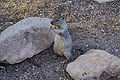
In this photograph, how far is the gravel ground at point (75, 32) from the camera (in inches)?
191

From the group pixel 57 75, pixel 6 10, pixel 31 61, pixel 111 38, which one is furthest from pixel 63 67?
pixel 6 10

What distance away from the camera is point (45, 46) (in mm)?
5324

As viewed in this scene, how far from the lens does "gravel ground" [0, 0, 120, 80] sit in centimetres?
485

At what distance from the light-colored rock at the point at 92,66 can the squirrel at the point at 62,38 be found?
32 cm

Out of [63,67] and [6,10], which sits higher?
[6,10]

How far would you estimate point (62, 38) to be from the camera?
4.91m

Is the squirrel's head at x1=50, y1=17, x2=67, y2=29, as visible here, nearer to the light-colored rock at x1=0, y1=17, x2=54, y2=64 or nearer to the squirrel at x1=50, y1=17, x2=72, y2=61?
the squirrel at x1=50, y1=17, x2=72, y2=61

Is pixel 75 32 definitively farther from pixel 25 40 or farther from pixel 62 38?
pixel 25 40

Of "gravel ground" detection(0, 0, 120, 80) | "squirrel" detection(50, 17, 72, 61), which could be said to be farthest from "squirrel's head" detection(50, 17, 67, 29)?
"gravel ground" detection(0, 0, 120, 80)

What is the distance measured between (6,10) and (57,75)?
8.54 feet

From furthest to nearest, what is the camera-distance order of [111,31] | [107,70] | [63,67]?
[111,31]
[63,67]
[107,70]

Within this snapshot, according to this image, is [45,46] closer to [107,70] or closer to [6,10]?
[107,70]

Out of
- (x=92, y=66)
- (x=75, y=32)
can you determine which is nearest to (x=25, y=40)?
(x=75, y=32)

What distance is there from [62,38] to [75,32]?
37.9 inches
